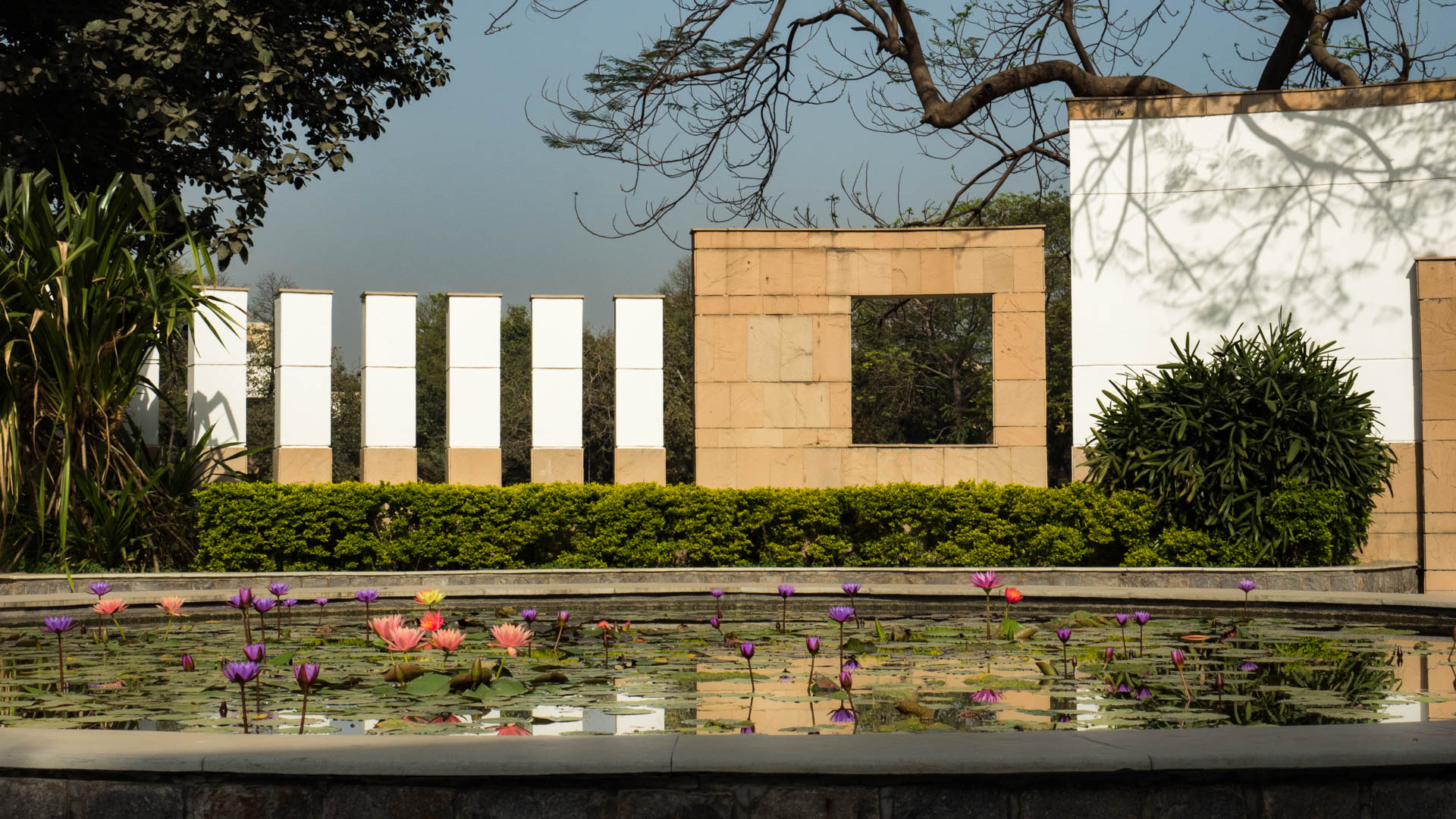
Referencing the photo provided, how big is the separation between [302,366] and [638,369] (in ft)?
12.0

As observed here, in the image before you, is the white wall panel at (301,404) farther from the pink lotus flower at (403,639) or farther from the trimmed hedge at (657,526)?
the pink lotus flower at (403,639)

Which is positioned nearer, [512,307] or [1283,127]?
[1283,127]

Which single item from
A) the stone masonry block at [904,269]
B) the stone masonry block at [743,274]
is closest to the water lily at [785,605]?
the stone masonry block at [743,274]

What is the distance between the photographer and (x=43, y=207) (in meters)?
10.5

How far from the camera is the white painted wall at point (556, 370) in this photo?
13.8m

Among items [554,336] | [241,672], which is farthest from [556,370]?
[241,672]

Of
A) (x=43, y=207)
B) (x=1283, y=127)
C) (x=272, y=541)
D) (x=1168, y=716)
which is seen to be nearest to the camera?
(x=1168, y=716)

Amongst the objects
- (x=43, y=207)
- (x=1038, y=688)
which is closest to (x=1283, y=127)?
(x=1038, y=688)

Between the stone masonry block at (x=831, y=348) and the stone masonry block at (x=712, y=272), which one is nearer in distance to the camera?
the stone masonry block at (x=831, y=348)

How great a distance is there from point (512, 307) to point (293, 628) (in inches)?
1954

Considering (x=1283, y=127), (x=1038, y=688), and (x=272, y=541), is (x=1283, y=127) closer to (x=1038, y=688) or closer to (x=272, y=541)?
(x=1038, y=688)

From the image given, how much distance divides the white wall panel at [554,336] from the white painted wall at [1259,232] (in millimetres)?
5630

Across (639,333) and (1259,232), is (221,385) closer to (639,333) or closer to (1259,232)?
(639,333)

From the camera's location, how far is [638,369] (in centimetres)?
1402
